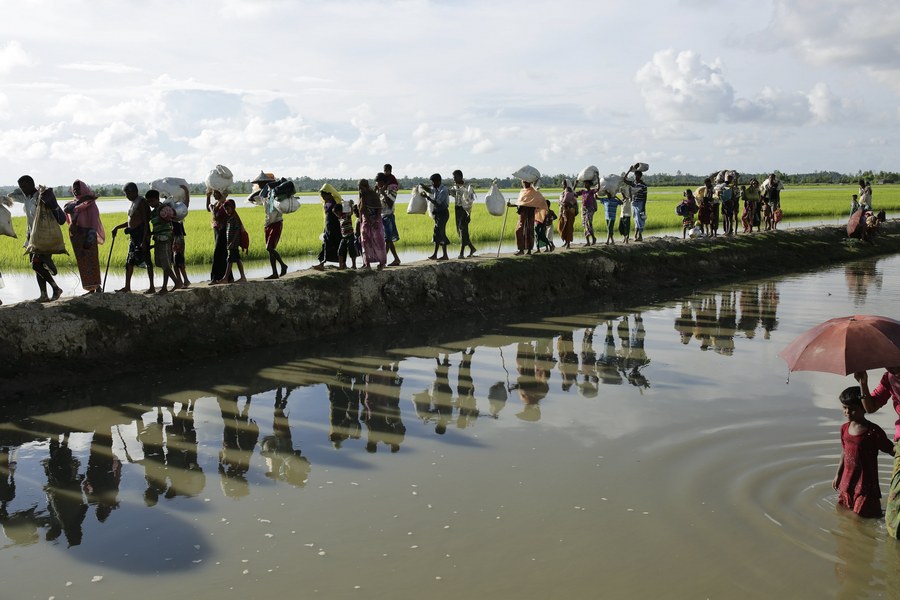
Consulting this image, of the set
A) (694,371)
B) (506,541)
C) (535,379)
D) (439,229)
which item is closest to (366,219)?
(439,229)

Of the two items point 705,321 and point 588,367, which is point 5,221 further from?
point 705,321

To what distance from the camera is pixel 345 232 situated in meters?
9.98

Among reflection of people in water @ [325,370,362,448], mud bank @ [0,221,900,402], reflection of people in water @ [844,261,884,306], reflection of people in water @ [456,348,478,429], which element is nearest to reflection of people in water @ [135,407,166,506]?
reflection of people in water @ [325,370,362,448]

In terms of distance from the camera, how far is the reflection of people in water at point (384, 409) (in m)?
5.69

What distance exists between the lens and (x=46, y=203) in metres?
7.59

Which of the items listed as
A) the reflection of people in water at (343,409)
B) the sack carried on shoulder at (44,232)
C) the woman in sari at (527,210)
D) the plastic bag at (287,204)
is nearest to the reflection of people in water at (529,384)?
the reflection of people in water at (343,409)

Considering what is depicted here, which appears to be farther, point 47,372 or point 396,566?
point 47,372

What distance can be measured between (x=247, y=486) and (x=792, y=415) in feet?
13.1

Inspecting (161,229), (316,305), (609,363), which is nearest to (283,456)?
(161,229)

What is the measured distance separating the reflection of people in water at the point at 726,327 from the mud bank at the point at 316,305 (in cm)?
116

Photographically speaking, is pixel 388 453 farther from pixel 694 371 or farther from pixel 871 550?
pixel 694 371

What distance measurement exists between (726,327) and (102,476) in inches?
294

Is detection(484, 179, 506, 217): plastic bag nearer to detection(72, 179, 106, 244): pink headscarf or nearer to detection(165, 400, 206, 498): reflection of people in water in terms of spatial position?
detection(72, 179, 106, 244): pink headscarf

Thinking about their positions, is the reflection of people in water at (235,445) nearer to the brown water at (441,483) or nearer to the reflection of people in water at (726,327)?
the brown water at (441,483)
